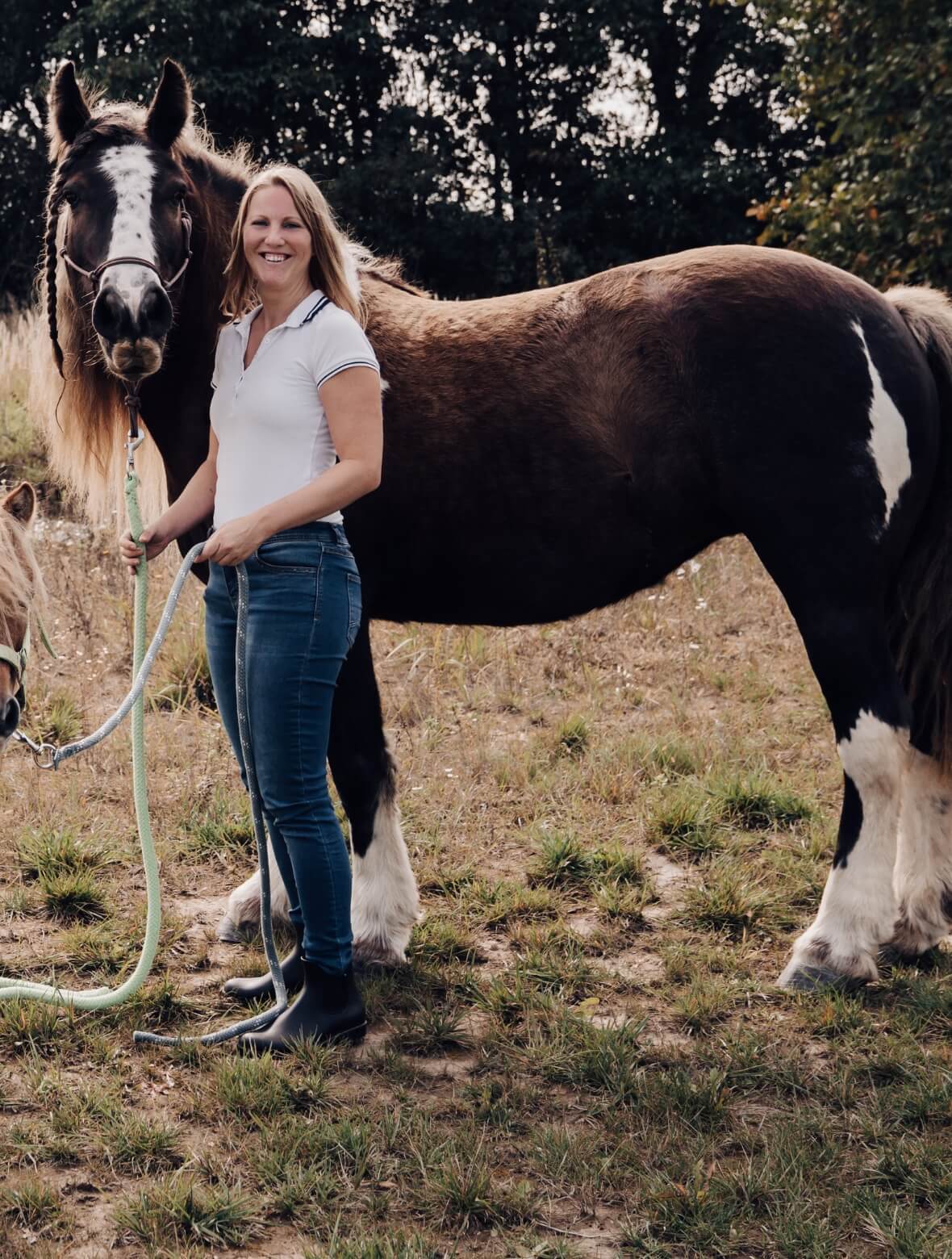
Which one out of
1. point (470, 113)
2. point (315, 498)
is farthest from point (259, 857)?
point (470, 113)

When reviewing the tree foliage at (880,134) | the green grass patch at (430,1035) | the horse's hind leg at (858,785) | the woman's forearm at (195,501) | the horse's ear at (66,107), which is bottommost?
the green grass patch at (430,1035)

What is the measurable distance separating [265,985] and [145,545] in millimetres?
1245

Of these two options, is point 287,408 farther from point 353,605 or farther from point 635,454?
point 635,454

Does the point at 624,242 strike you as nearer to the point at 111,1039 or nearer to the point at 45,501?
the point at 45,501

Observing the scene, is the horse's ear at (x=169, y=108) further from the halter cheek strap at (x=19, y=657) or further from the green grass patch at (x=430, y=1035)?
the green grass patch at (x=430, y=1035)

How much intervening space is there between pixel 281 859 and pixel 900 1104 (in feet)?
5.29

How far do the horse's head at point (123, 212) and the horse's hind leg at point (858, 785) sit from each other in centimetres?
188

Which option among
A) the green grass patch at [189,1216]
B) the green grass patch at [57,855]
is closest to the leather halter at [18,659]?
the green grass patch at [189,1216]

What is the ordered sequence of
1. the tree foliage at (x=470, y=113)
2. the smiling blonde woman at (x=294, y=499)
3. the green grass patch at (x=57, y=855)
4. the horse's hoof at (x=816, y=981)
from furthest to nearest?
the tree foliage at (x=470, y=113)
the green grass patch at (x=57, y=855)
the horse's hoof at (x=816, y=981)
the smiling blonde woman at (x=294, y=499)

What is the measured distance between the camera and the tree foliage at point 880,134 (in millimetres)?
8406

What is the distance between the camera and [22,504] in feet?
8.94

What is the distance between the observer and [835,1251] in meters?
2.19

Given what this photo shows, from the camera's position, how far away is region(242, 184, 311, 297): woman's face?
259 cm

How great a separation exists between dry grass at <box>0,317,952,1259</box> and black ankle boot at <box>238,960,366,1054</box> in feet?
0.21
